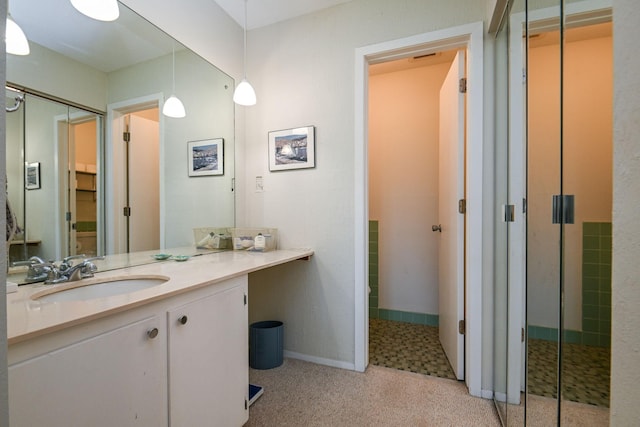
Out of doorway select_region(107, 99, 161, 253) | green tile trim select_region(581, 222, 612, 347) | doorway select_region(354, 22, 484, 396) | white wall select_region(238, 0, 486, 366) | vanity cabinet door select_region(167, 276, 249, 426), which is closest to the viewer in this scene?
green tile trim select_region(581, 222, 612, 347)

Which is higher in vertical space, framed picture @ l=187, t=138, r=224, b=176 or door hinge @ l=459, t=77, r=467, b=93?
door hinge @ l=459, t=77, r=467, b=93

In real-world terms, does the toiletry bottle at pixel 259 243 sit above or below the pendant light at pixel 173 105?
below

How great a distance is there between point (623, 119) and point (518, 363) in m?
1.24

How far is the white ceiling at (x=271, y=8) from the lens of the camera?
2.05m

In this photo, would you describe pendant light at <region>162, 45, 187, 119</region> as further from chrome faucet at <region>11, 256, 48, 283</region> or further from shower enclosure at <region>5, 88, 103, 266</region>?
chrome faucet at <region>11, 256, 48, 283</region>

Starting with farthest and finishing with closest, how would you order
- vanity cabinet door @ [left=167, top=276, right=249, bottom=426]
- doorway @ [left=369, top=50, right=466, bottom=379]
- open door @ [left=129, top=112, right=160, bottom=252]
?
1. doorway @ [left=369, top=50, right=466, bottom=379]
2. open door @ [left=129, top=112, right=160, bottom=252]
3. vanity cabinet door @ [left=167, top=276, right=249, bottom=426]

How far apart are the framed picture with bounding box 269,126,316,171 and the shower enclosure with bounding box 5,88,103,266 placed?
1.10 m

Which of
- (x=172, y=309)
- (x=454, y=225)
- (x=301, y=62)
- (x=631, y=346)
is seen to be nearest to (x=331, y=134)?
(x=301, y=62)

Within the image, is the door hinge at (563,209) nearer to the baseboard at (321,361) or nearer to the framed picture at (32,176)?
the baseboard at (321,361)

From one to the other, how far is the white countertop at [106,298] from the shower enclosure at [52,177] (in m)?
0.19

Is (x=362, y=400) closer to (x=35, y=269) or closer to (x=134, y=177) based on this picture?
(x=35, y=269)

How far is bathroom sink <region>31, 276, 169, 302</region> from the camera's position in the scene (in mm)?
1073

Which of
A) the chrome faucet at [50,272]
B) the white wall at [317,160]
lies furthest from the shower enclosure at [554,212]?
the chrome faucet at [50,272]

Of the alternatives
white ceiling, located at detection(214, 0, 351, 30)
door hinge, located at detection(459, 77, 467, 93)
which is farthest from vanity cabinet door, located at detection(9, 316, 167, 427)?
white ceiling, located at detection(214, 0, 351, 30)
